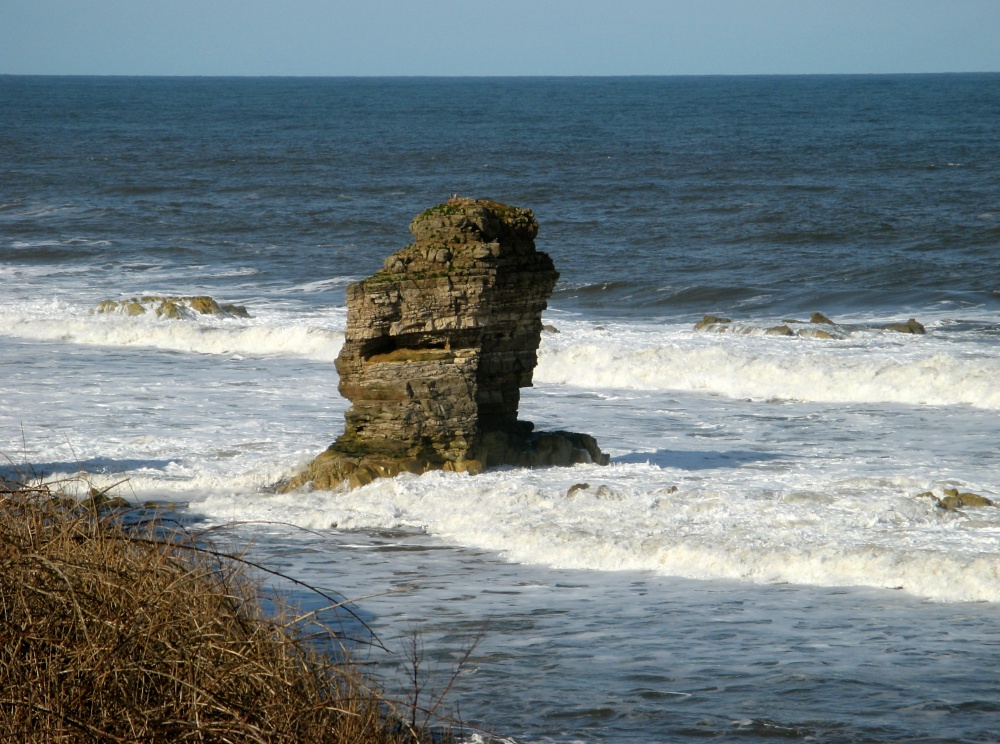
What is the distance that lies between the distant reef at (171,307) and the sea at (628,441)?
0.52 metres

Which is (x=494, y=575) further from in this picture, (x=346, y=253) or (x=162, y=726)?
(x=346, y=253)

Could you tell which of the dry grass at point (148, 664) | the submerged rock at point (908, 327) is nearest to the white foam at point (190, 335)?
the submerged rock at point (908, 327)

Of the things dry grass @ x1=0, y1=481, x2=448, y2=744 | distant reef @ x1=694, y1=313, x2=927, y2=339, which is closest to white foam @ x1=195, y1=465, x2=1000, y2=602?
dry grass @ x1=0, y1=481, x2=448, y2=744

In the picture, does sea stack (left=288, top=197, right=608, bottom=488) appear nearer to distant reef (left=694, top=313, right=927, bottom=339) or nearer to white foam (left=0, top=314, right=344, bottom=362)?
white foam (left=0, top=314, right=344, bottom=362)

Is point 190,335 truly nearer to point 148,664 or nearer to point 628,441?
point 628,441

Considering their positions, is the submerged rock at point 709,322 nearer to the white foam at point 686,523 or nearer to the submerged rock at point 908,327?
the submerged rock at point 908,327

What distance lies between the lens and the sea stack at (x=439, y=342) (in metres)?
13.8

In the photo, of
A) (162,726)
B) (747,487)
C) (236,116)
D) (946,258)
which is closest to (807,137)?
(946,258)

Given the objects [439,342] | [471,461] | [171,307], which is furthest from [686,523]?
[171,307]

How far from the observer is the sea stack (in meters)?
13.8

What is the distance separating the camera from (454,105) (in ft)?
443

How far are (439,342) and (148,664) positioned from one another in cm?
872

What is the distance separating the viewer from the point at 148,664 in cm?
555

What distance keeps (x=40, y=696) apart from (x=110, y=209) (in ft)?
150
